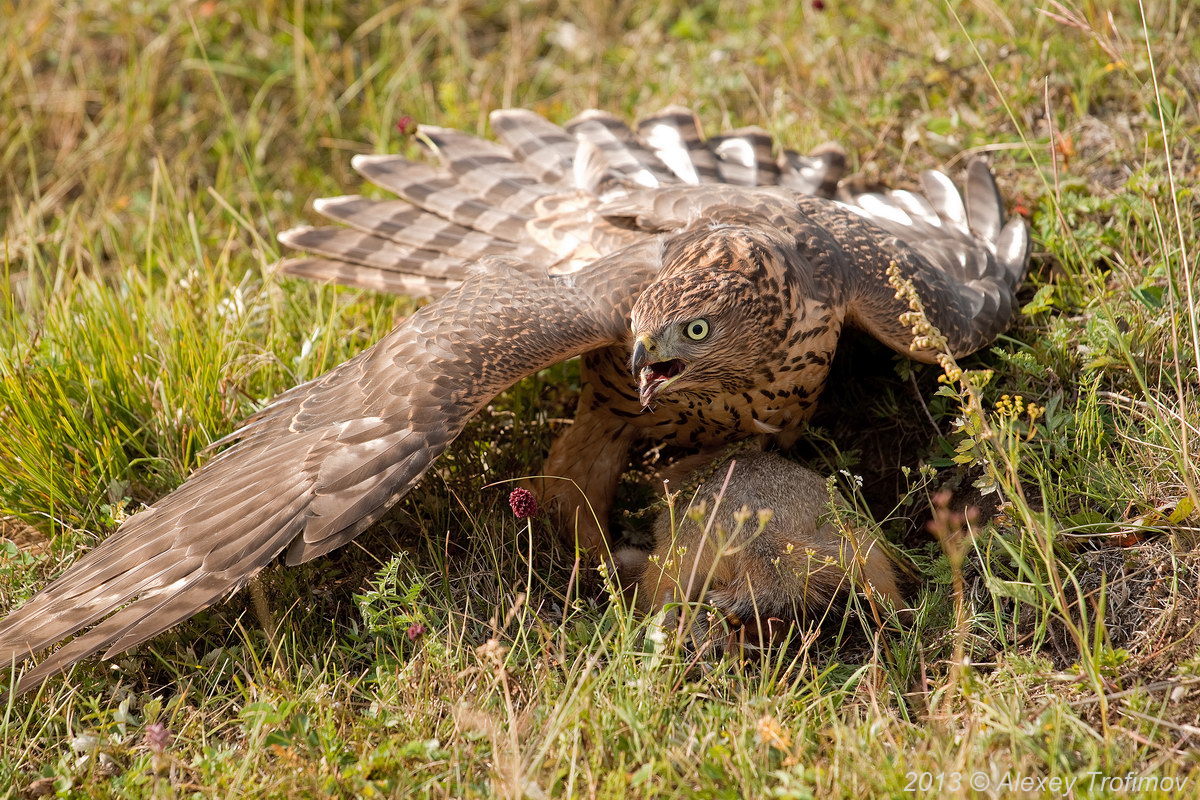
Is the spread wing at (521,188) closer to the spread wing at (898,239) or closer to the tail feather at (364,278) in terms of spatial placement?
the tail feather at (364,278)

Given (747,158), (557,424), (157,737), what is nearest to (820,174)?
(747,158)

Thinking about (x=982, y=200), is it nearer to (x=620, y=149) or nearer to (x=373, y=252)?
(x=620, y=149)

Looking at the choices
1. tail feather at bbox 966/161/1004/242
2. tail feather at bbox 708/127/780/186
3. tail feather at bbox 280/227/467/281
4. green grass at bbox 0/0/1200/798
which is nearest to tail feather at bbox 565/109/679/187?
tail feather at bbox 708/127/780/186

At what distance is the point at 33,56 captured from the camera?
22.2ft

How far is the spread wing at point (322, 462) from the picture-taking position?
12.1 ft

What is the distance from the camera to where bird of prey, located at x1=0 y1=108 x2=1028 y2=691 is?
12.5 feet

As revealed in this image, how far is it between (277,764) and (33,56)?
16.9ft

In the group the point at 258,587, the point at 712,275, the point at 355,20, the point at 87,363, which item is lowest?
the point at 258,587

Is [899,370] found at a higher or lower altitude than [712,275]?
lower

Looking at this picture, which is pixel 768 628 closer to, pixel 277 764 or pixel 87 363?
pixel 277 764

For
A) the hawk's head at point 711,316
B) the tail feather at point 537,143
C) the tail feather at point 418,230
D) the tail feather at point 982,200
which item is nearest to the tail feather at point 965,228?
the tail feather at point 982,200

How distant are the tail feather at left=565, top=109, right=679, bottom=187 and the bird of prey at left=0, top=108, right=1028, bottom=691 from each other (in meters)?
0.01

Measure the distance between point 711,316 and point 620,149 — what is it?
1867 millimetres

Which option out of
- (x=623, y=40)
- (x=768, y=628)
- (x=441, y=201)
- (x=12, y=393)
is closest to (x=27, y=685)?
(x=12, y=393)
